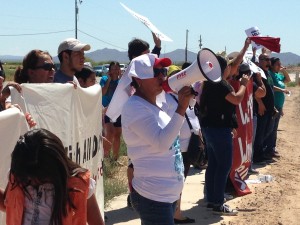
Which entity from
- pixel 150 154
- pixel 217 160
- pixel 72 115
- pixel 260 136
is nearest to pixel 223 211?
pixel 217 160

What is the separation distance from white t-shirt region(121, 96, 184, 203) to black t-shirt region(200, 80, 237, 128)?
2604 mm

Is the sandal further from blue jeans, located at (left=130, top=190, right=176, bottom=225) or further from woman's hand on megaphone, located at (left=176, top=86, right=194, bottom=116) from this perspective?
woman's hand on megaphone, located at (left=176, top=86, right=194, bottom=116)

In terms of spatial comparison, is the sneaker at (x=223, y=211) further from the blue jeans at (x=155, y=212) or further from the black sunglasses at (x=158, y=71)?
the black sunglasses at (x=158, y=71)

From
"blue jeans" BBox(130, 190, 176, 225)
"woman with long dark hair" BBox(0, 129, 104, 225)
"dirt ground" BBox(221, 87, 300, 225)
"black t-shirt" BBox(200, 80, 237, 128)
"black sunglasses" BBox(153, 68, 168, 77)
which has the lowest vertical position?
"dirt ground" BBox(221, 87, 300, 225)

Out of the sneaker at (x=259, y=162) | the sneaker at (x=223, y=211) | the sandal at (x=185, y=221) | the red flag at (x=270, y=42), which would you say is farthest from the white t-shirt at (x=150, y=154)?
the sneaker at (x=259, y=162)

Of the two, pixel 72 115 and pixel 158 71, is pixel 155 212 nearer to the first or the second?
pixel 158 71

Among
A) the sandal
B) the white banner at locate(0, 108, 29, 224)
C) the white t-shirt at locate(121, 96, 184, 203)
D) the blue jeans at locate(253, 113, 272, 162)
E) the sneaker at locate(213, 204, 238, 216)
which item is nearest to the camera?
the white banner at locate(0, 108, 29, 224)

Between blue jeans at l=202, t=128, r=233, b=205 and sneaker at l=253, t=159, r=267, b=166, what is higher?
blue jeans at l=202, t=128, r=233, b=205

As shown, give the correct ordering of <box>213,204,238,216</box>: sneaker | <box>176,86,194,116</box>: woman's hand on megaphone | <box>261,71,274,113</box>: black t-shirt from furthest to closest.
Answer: <box>261,71,274,113</box>: black t-shirt < <box>213,204,238,216</box>: sneaker < <box>176,86,194,116</box>: woman's hand on megaphone

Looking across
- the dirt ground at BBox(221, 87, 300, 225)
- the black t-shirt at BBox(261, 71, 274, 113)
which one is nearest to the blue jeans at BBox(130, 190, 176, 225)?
the dirt ground at BBox(221, 87, 300, 225)

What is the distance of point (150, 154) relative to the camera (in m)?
3.82

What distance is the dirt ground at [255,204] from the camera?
6.50 m

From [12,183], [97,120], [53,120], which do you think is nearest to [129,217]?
[97,120]

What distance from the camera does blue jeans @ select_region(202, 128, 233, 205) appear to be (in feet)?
21.4
